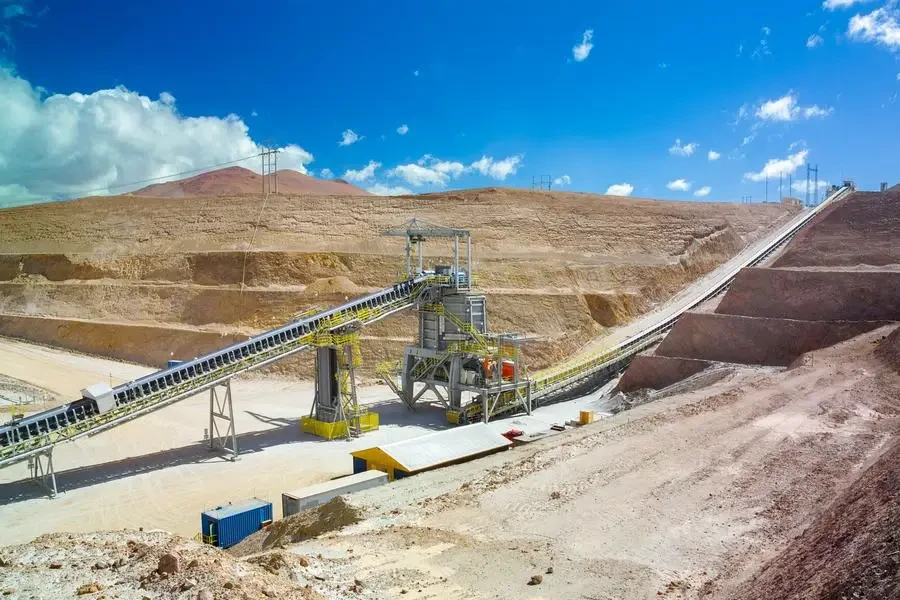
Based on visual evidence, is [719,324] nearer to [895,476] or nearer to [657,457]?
[657,457]

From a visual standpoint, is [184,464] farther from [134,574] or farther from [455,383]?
[134,574]

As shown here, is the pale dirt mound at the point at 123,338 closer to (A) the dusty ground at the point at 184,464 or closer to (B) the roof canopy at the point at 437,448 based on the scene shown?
(A) the dusty ground at the point at 184,464

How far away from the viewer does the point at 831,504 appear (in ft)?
44.9

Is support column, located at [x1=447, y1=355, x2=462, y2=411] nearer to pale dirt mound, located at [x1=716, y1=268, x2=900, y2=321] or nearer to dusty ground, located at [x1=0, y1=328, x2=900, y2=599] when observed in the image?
dusty ground, located at [x1=0, y1=328, x2=900, y2=599]

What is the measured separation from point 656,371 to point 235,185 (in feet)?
438

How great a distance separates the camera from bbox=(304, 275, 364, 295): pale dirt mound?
45719mm

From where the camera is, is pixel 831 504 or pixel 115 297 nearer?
pixel 831 504

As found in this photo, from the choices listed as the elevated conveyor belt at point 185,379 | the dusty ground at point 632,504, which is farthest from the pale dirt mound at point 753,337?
the elevated conveyor belt at point 185,379

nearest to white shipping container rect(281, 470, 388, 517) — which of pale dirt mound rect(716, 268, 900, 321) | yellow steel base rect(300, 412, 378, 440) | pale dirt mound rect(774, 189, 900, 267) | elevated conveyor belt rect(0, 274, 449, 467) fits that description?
elevated conveyor belt rect(0, 274, 449, 467)

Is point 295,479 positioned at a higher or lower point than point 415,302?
lower

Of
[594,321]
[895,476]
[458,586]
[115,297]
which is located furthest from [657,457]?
[115,297]

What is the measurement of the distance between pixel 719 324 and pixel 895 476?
842 inches

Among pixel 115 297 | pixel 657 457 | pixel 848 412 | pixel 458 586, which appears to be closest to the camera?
pixel 458 586

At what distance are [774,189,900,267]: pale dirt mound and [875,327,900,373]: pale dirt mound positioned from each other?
15.4 m
